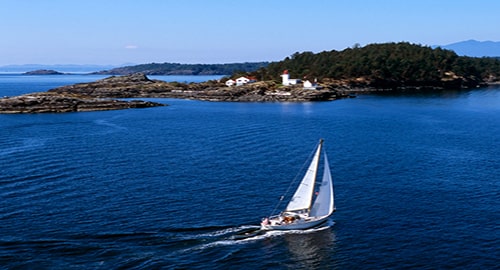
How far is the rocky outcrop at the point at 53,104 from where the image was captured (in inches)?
5349

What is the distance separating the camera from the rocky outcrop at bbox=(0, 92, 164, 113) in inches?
5349

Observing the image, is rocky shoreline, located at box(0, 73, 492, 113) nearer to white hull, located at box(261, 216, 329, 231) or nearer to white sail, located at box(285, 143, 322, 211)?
white sail, located at box(285, 143, 322, 211)

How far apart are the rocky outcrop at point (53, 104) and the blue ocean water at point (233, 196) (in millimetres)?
30768

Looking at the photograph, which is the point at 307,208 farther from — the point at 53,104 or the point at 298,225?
the point at 53,104

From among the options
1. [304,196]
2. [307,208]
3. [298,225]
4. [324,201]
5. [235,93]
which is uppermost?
[235,93]

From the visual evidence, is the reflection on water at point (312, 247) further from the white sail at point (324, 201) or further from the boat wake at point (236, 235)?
the white sail at point (324, 201)

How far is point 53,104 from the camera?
140 metres

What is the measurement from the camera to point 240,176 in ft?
204

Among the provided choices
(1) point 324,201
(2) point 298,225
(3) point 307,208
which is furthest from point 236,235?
(1) point 324,201

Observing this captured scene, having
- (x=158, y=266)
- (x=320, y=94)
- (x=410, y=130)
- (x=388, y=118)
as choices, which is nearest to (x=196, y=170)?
(x=158, y=266)

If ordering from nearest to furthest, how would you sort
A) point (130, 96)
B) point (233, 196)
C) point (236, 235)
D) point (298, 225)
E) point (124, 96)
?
point (236, 235) → point (298, 225) → point (233, 196) → point (124, 96) → point (130, 96)

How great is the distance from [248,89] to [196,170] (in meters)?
124

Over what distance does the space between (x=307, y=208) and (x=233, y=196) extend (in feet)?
34.9

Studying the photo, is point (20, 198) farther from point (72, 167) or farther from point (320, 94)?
point (320, 94)
